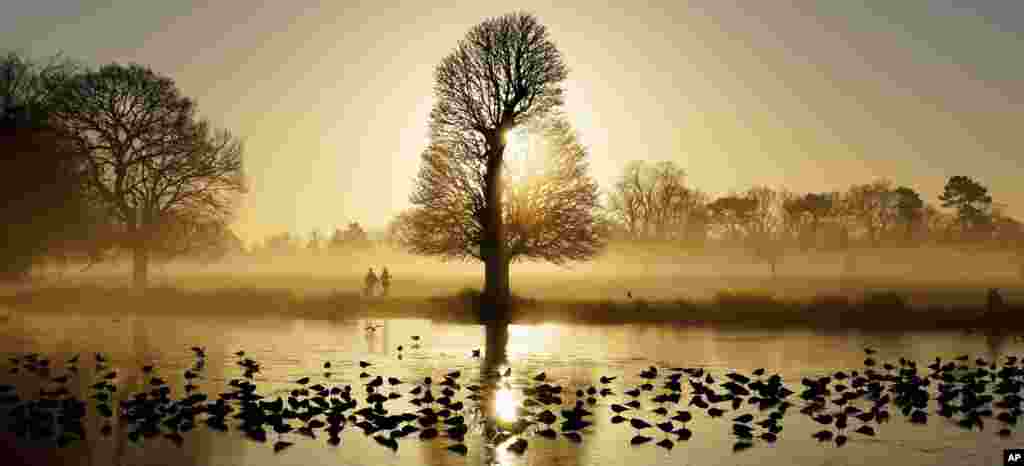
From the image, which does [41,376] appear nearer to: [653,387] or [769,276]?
[653,387]

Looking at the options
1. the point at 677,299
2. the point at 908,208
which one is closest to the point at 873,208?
the point at 908,208

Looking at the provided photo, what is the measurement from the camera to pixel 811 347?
36344mm

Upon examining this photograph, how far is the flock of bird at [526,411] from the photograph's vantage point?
1861 centimetres

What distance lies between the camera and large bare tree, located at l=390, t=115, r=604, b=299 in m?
52.1

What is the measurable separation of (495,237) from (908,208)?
81690 mm

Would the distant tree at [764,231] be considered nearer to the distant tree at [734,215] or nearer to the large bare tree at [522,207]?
the distant tree at [734,215]

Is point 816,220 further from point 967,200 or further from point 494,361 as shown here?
point 494,361

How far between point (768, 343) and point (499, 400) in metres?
18.4

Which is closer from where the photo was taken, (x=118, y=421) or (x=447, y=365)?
(x=118, y=421)

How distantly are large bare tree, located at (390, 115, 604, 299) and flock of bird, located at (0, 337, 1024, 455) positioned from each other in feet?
86.3

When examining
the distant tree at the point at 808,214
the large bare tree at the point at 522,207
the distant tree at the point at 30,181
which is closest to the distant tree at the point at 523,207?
the large bare tree at the point at 522,207

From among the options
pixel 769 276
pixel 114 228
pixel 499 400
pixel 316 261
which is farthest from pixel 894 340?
pixel 316 261

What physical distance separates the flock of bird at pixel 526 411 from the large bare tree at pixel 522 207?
86.3 ft

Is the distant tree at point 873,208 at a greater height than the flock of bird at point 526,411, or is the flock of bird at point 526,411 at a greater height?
the distant tree at point 873,208
